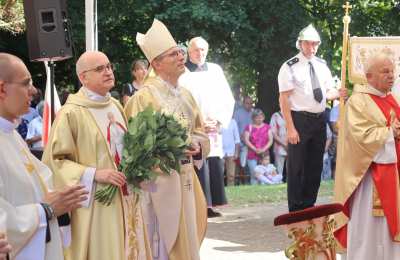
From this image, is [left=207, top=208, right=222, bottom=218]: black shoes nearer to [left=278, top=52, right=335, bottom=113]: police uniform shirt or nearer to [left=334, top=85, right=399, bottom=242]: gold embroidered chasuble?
[left=278, top=52, right=335, bottom=113]: police uniform shirt

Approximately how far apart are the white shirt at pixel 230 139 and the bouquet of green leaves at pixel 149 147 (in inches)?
375

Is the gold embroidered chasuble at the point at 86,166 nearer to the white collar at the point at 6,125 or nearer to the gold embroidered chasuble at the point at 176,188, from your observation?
the gold embroidered chasuble at the point at 176,188

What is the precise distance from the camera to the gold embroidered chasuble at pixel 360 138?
27.8ft

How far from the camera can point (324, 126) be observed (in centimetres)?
1222

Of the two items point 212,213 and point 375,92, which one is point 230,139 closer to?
point 212,213

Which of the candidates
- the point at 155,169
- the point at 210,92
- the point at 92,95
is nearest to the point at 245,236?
the point at 210,92

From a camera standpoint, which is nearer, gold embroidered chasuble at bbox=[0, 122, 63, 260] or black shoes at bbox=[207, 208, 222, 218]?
gold embroidered chasuble at bbox=[0, 122, 63, 260]

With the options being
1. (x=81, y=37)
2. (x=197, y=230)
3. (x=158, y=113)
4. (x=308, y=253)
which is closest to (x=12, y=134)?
(x=308, y=253)

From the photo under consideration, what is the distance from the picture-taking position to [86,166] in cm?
726

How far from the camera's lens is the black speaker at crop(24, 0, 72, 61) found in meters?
10.9

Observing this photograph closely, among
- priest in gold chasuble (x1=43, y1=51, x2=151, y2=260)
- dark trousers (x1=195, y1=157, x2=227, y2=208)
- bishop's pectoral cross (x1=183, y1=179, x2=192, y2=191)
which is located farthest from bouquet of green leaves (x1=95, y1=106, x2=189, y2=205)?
dark trousers (x1=195, y1=157, x2=227, y2=208)

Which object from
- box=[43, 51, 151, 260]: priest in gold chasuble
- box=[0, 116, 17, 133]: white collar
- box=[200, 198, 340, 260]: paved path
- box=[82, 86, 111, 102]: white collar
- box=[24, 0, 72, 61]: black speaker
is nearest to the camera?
box=[0, 116, 17, 133]: white collar

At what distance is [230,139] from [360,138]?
29.3 feet

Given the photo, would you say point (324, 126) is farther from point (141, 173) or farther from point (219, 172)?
point (141, 173)
